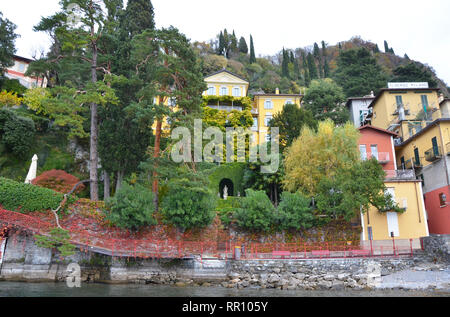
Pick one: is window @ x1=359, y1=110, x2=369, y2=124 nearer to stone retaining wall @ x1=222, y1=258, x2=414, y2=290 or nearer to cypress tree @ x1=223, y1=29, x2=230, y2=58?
stone retaining wall @ x1=222, y1=258, x2=414, y2=290

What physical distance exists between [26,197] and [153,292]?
11.1 metres

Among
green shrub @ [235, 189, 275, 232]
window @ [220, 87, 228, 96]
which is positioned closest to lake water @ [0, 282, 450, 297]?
green shrub @ [235, 189, 275, 232]

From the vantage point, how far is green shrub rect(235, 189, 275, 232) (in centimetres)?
2309

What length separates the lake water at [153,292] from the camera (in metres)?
14.8

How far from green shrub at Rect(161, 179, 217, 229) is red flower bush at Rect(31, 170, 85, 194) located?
26.6 feet

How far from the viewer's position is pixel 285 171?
28.1 m

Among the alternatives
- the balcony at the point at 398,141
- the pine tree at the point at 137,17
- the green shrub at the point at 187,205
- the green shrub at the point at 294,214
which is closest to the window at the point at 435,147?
the balcony at the point at 398,141

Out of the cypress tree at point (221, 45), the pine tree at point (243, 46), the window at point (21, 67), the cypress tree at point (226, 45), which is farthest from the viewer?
the pine tree at point (243, 46)

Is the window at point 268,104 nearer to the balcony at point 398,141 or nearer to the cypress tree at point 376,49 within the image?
the balcony at point 398,141

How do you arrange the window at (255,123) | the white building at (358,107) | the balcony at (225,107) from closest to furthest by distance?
1. the balcony at (225,107)
2. the window at (255,123)
3. the white building at (358,107)

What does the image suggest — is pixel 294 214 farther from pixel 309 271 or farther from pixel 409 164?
pixel 409 164

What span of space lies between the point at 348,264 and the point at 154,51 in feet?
64.1

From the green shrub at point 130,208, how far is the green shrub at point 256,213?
259 inches

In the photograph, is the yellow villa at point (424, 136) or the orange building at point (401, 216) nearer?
the orange building at point (401, 216)
